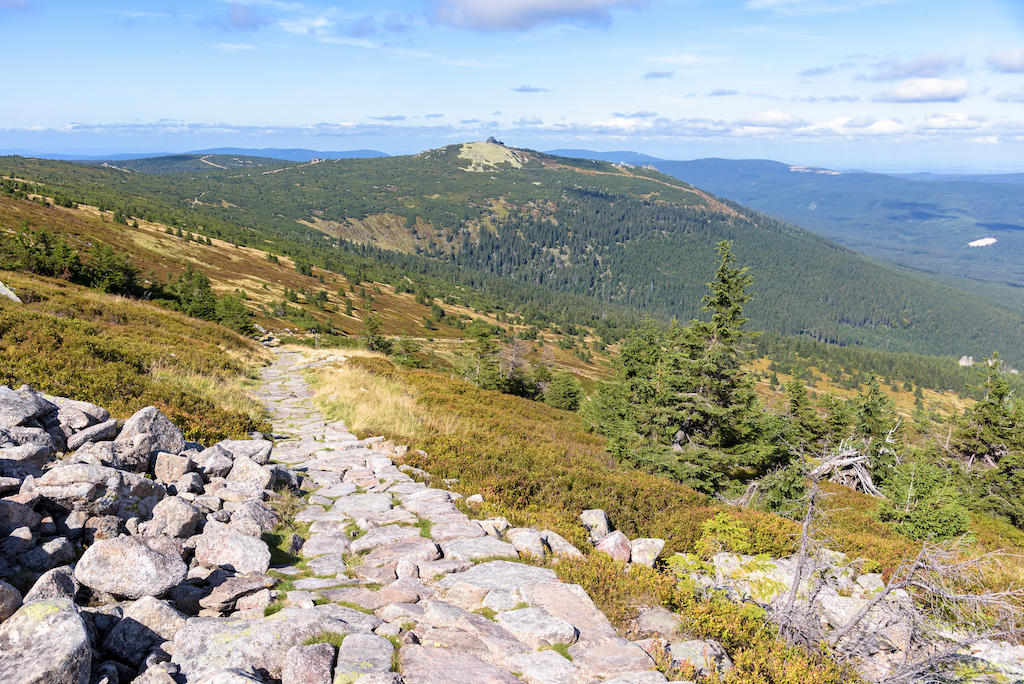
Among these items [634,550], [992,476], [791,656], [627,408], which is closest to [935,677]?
[791,656]

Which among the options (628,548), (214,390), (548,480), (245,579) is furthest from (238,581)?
(214,390)

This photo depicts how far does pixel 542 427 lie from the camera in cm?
1891

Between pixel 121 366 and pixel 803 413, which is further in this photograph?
pixel 803 413

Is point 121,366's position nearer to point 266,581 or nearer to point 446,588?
point 266,581

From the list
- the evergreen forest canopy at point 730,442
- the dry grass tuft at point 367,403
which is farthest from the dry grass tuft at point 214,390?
the evergreen forest canopy at point 730,442

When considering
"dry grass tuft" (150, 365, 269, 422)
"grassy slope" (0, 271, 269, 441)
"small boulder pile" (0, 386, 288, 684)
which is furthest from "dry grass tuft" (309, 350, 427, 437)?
"small boulder pile" (0, 386, 288, 684)

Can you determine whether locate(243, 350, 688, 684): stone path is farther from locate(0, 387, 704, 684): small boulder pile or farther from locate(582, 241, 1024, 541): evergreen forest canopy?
locate(582, 241, 1024, 541): evergreen forest canopy

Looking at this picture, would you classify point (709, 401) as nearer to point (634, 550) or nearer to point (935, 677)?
point (634, 550)

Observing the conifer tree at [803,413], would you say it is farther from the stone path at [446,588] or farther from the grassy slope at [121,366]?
the grassy slope at [121,366]

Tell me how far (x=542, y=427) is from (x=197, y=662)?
1538 cm

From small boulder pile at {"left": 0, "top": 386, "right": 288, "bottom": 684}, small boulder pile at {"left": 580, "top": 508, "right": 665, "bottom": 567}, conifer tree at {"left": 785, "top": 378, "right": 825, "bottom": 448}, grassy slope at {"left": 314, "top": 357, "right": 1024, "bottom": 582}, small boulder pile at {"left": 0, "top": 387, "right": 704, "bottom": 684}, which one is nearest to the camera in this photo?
small boulder pile at {"left": 0, "top": 386, "right": 288, "bottom": 684}

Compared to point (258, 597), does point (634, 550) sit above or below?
below

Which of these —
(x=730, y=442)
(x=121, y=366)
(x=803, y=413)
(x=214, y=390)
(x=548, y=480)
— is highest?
(x=121, y=366)

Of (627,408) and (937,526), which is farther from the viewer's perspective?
(627,408)
